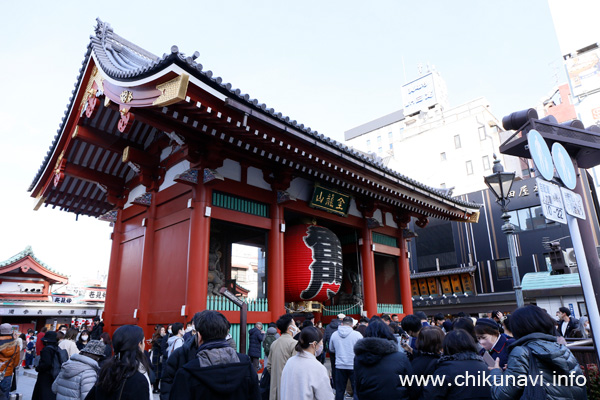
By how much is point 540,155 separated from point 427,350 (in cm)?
236

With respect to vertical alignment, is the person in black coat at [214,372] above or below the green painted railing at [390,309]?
below

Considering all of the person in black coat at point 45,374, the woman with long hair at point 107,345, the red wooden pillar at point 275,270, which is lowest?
the person in black coat at point 45,374

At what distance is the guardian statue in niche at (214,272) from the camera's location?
10680mm

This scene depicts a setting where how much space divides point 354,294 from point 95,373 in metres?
11.4

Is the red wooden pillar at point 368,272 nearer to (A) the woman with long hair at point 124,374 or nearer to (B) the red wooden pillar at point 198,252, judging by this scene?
(B) the red wooden pillar at point 198,252

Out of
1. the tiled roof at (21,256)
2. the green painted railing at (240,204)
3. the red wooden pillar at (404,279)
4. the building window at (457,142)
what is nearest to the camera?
the green painted railing at (240,204)

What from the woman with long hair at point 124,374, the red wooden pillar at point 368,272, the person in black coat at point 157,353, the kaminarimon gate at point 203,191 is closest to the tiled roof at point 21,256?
the kaminarimon gate at point 203,191

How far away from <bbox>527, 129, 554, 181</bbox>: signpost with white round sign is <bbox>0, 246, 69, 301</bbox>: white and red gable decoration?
30.7 m

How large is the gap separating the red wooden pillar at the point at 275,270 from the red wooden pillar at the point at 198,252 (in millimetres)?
1891

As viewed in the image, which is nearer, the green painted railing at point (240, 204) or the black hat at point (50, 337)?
the black hat at point (50, 337)

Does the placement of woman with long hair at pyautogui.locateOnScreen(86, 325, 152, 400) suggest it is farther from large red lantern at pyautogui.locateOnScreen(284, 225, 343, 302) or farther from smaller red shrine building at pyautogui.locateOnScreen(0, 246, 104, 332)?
smaller red shrine building at pyautogui.locateOnScreen(0, 246, 104, 332)

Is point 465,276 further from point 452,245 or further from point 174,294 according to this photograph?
point 174,294

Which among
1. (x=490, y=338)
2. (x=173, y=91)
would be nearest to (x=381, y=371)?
(x=490, y=338)

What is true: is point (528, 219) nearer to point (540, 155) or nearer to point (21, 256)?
point (540, 155)
